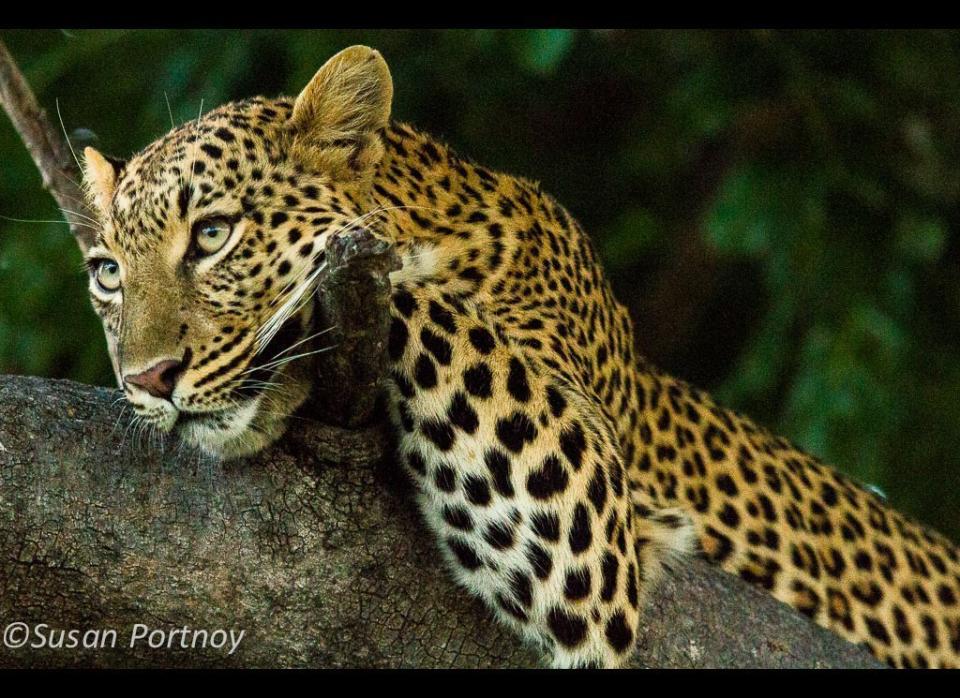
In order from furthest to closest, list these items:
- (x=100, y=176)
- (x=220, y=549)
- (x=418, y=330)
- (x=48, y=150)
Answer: (x=48, y=150), (x=100, y=176), (x=418, y=330), (x=220, y=549)

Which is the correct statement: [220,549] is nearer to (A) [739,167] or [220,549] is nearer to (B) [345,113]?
(B) [345,113]

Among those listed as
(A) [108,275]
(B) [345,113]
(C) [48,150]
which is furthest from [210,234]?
(C) [48,150]

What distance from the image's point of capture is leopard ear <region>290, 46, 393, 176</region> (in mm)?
4734

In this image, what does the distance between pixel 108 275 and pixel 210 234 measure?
0.44m

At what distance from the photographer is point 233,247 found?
14.5 ft

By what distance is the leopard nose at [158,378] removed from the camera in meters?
4.13

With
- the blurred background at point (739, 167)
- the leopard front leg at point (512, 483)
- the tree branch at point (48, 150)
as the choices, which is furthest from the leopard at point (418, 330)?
the blurred background at point (739, 167)

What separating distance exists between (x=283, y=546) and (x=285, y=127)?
1.54 meters

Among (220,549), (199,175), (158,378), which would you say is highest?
(199,175)

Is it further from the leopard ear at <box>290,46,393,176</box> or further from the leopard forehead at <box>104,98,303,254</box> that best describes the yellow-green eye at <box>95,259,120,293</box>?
the leopard ear at <box>290,46,393,176</box>

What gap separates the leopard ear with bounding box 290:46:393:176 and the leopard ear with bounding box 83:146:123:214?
0.73 metres

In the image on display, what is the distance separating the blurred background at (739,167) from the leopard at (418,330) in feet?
5.54
